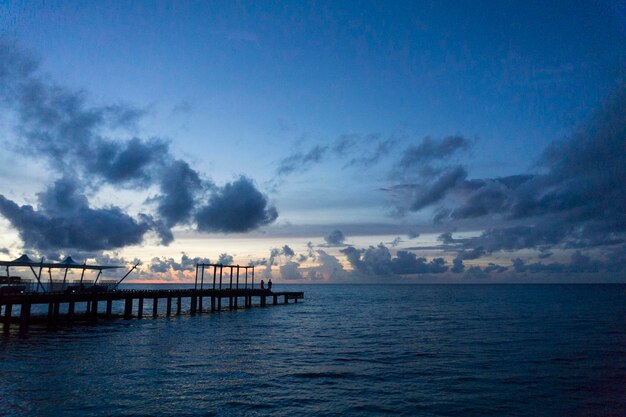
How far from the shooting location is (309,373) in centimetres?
3086

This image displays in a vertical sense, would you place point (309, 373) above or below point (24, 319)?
below

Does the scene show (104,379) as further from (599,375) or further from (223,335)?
(599,375)

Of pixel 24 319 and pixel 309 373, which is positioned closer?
pixel 309 373

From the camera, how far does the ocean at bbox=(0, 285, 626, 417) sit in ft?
75.7

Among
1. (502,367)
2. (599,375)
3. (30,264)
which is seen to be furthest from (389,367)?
(30,264)

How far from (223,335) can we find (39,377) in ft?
76.4

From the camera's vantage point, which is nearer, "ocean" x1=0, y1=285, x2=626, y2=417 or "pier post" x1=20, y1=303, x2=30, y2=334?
"ocean" x1=0, y1=285, x2=626, y2=417

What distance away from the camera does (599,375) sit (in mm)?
30453

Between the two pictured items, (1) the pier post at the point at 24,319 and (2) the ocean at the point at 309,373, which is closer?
(2) the ocean at the point at 309,373

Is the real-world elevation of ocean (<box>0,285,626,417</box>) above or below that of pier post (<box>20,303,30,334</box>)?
below

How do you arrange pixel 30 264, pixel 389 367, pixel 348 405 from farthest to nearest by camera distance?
pixel 30 264, pixel 389 367, pixel 348 405

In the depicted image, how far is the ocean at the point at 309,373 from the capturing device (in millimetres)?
23062

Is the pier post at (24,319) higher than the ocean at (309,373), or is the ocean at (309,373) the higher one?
the pier post at (24,319)

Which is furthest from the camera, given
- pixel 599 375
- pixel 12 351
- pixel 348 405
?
pixel 12 351
